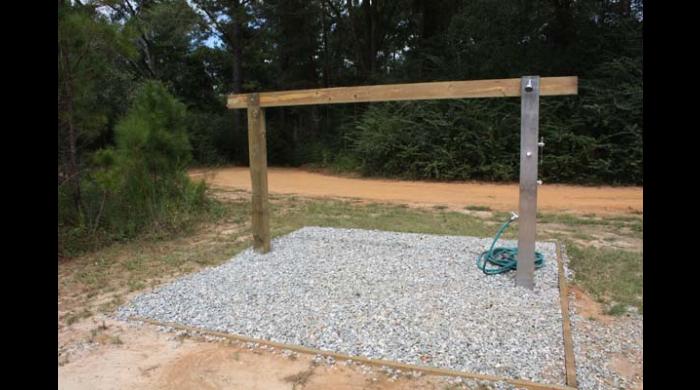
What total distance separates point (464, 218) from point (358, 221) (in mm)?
1641

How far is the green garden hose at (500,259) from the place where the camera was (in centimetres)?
464

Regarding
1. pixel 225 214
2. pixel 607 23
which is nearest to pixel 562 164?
pixel 607 23

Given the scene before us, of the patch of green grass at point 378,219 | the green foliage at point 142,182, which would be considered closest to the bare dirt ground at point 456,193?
the patch of green grass at point 378,219

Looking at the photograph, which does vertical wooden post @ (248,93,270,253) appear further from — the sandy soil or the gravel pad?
the sandy soil

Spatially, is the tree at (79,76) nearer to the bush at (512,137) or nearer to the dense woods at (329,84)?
the dense woods at (329,84)

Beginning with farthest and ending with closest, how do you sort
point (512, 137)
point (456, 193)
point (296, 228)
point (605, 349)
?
point (512, 137) < point (456, 193) < point (296, 228) < point (605, 349)

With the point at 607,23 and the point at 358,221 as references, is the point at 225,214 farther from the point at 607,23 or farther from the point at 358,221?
the point at 607,23

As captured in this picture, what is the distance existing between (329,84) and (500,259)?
16.9 meters

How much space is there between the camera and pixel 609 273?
15.6ft

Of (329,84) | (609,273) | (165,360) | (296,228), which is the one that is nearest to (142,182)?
(296,228)

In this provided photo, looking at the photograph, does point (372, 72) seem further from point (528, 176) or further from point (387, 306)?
point (387, 306)

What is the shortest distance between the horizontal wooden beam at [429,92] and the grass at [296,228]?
1.78 meters

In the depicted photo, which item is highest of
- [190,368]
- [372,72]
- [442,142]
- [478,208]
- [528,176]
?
[372,72]

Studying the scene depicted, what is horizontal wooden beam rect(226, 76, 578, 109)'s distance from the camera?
3.99 meters
